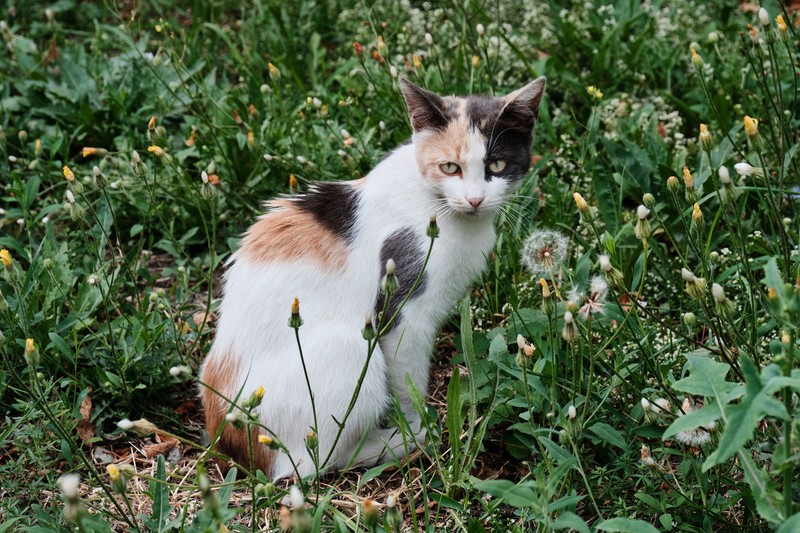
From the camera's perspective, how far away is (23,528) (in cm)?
244

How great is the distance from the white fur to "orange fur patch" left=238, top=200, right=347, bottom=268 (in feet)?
0.11

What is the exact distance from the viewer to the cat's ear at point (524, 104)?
10.2 ft

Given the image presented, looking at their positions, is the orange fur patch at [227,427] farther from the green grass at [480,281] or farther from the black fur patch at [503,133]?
the black fur patch at [503,133]

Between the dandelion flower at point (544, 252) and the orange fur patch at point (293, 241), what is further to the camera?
the orange fur patch at point (293, 241)

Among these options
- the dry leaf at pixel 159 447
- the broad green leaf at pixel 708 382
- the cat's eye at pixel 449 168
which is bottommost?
the dry leaf at pixel 159 447

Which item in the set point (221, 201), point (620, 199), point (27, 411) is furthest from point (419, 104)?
point (27, 411)

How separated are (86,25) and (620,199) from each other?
3.81 metres

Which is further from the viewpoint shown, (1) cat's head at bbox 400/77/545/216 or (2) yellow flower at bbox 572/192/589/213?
(1) cat's head at bbox 400/77/545/216

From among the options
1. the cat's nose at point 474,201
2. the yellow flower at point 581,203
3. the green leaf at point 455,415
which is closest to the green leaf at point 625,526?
the green leaf at point 455,415

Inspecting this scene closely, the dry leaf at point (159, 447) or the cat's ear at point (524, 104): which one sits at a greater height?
the cat's ear at point (524, 104)

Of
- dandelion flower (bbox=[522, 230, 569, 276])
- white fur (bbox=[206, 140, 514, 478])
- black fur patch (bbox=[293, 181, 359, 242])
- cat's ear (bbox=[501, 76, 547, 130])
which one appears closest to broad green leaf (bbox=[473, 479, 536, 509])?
white fur (bbox=[206, 140, 514, 478])

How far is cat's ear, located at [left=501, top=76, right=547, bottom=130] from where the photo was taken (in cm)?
311

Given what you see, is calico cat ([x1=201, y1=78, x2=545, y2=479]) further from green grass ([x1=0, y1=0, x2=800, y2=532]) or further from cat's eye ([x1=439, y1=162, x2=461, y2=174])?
green grass ([x1=0, y1=0, x2=800, y2=532])

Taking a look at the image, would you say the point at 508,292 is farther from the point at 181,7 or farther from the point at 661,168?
the point at 181,7
